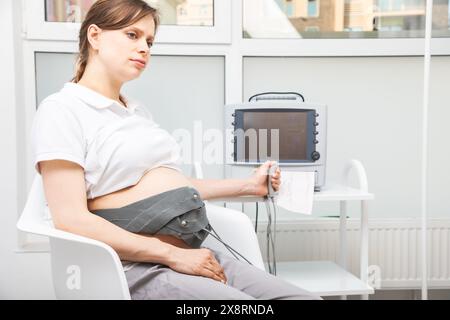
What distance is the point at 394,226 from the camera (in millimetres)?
2256

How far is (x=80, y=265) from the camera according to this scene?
110 cm

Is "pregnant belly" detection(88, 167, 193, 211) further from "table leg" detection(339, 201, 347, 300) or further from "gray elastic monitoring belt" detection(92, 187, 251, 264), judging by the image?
"table leg" detection(339, 201, 347, 300)

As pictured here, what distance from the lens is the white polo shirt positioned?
1119 mm

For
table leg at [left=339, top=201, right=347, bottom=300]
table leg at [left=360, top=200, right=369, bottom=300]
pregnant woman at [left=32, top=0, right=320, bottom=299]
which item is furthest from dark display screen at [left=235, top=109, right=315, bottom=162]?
pregnant woman at [left=32, top=0, right=320, bottom=299]

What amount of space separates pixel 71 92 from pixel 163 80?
1093 mm

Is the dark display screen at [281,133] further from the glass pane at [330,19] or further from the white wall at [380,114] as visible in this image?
the glass pane at [330,19]

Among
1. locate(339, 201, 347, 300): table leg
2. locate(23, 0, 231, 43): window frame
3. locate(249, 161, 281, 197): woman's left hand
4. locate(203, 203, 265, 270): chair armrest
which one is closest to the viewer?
locate(203, 203, 265, 270): chair armrest

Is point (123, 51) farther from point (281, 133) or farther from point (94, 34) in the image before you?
point (281, 133)

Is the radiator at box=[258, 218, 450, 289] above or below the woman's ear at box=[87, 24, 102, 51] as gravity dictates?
below

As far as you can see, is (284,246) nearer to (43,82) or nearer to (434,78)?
(434,78)

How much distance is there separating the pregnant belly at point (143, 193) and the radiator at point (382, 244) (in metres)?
1.10

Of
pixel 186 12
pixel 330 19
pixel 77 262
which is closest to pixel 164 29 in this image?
pixel 186 12

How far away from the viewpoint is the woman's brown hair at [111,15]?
129 cm
